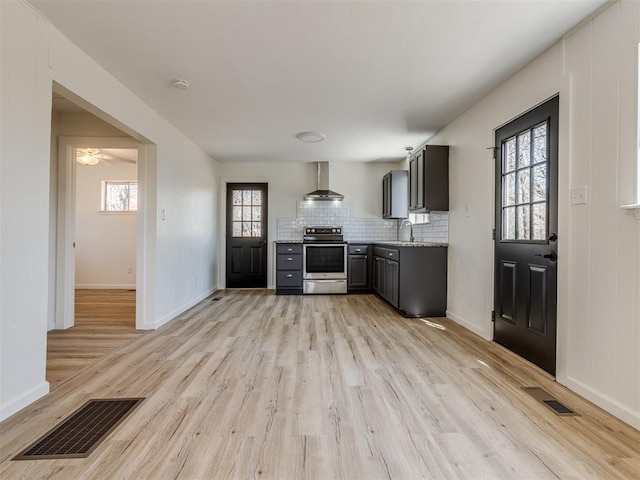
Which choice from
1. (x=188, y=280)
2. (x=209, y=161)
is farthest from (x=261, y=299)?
(x=209, y=161)

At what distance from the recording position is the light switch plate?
202cm

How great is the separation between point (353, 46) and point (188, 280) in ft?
11.9

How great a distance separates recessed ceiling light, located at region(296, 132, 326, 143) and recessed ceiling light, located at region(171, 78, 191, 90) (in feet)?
5.63

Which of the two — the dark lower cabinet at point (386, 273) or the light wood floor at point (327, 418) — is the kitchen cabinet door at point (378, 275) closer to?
the dark lower cabinet at point (386, 273)

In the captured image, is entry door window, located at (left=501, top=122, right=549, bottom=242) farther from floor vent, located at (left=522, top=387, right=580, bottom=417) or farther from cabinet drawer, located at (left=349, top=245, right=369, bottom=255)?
cabinet drawer, located at (left=349, top=245, right=369, bottom=255)

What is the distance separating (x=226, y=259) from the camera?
20.3 feet

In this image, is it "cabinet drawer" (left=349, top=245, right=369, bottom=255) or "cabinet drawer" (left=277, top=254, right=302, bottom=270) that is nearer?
"cabinet drawer" (left=277, top=254, right=302, bottom=270)

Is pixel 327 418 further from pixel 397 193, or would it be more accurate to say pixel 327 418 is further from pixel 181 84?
pixel 397 193

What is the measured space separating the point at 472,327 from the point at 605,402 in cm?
155

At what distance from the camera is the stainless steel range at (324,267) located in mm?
5590

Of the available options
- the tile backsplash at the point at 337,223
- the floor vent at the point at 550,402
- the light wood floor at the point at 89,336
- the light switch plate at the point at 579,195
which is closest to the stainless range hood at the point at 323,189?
the tile backsplash at the point at 337,223

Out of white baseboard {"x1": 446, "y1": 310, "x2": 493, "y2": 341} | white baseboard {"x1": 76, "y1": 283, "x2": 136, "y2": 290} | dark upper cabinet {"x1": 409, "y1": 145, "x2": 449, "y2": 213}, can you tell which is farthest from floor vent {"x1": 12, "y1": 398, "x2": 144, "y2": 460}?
white baseboard {"x1": 76, "y1": 283, "x2": 136, "y2": 290}

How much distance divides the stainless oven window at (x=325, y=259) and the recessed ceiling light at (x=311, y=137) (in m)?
1.81

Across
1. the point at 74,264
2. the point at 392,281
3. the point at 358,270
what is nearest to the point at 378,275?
the point at 358,270
